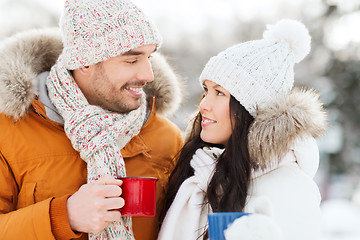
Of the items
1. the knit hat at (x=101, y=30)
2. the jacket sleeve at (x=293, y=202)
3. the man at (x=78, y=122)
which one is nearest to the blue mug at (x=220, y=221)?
the jacket sleeve at (x=293, y=202)

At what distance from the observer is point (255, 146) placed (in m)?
2.33

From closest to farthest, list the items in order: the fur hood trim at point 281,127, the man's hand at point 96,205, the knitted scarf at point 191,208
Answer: the man's hand at point 96,205 → the fur hood trim at point 281,127 → the knitted scarf at point 191,208

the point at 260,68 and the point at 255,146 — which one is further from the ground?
the point at 260,68

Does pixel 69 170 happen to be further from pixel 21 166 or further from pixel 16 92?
pixel 16 92

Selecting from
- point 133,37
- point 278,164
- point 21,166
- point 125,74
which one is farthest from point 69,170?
point 278,164

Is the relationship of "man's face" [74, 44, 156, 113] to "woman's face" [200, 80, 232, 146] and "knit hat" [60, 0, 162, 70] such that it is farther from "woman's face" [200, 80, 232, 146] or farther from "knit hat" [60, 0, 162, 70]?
"woman's face" [200, 80, 232, 146]

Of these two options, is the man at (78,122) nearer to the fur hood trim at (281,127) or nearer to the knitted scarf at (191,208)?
the knitted scarf at (191,208)

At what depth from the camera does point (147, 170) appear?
8.87 feet

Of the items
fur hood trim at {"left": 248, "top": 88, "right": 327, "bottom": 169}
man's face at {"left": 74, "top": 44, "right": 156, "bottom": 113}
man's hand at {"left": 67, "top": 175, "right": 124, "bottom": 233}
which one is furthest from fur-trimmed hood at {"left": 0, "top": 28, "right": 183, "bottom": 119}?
fur hood trim at {"left": 248, "top": 88, "right": 327, "bottom": 169}

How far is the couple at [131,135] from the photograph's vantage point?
2188 millimetres

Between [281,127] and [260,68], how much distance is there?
0.44 m

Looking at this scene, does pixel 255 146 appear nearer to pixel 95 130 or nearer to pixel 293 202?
pixel 293 202

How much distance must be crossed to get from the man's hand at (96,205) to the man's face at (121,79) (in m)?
0.74

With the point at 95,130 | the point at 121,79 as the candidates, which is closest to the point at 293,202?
the point at 95,130
